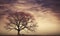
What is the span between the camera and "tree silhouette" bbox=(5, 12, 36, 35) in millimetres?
5992

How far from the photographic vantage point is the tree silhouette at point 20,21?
5992 millimetres

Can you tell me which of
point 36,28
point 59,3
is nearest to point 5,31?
point 36,28

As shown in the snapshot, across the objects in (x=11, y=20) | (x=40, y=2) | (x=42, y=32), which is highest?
(x=40, y=2)

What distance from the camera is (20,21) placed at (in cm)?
602

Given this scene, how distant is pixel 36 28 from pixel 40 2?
0.73 m

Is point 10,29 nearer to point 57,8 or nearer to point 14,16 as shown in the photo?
point 14,16

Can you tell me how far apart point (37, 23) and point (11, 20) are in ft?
2.37

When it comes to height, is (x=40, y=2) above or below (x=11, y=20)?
above

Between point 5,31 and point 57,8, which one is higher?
point 57,8

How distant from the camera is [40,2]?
6031 mm

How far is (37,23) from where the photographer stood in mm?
5980

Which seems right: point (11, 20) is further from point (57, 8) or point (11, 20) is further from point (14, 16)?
point (57, 8)

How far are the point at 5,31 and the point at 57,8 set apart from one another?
1.56m

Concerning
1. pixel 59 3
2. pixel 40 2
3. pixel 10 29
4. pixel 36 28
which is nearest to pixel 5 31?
pixel 10 29
